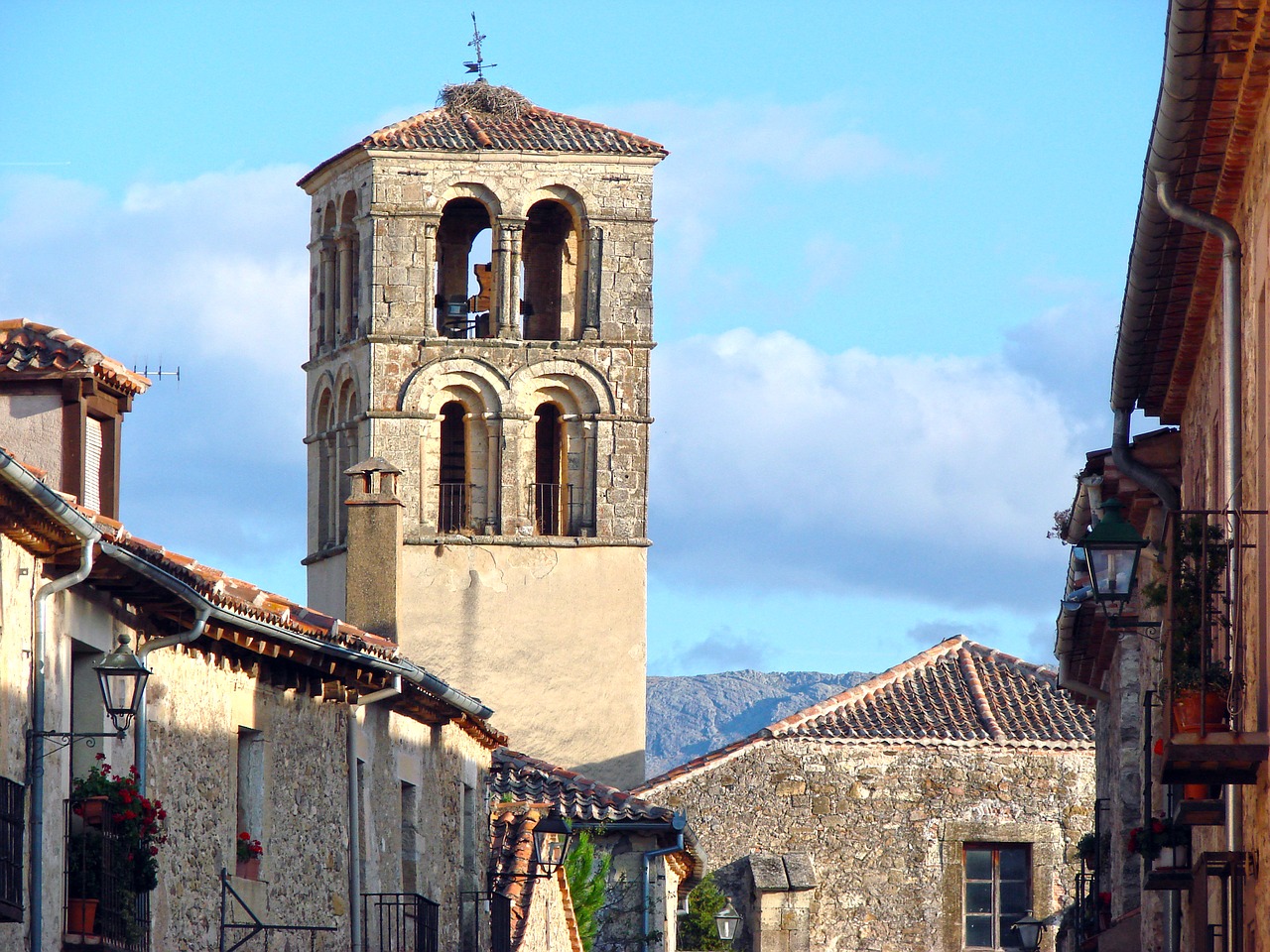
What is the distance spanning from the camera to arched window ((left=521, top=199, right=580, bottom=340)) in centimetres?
3734

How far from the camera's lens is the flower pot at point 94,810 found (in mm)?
12258

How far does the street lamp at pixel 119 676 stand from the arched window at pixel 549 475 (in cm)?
2380

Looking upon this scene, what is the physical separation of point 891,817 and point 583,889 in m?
10.3

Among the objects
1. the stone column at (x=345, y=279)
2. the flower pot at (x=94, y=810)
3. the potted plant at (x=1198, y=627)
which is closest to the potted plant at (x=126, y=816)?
the flower pot at (x=94, y=810)

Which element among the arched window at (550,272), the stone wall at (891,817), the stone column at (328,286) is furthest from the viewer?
the stone column at (328,286)

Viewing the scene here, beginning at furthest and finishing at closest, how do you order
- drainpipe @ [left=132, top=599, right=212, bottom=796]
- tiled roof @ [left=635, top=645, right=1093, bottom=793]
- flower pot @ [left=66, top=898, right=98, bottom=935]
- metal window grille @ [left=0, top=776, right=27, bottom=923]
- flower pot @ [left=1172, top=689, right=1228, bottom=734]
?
tiled roof @ [left=635, top=645, right=1093, bottom=793]
drainpipe @ [left=132, top=599, right=212, bottom=796]
flower pot @ [left=66, top=898, right=98, bottom=935]
metal window grille @ [left=0, top=776, right=27, bottom=923]
flower pot @ [left=1172, top=689, right=1228, bottom=734]

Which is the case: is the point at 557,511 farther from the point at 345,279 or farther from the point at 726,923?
the point at 726,923

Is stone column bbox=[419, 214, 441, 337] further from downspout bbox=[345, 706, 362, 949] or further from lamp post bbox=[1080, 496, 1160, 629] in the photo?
lamp post bbox=[1080, 496, 1160, 629]

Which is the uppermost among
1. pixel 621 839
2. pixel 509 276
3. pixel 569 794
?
pixel 509 276

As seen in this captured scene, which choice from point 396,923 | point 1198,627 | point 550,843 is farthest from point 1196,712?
point 550,843

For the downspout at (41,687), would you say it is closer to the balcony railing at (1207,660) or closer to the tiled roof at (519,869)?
the balcony railing at (1207,660)

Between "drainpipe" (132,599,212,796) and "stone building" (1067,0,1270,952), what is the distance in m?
4.57

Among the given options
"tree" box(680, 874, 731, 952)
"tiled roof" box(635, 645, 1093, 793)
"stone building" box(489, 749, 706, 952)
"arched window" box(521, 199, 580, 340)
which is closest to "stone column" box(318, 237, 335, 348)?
"arched window" box(521, 199, 580, 340)

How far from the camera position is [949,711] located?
35469 mm
